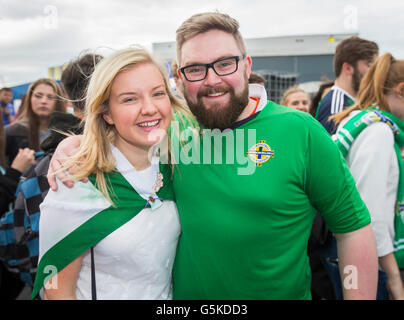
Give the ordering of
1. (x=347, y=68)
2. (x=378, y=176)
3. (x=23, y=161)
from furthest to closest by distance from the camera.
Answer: (x=347, y=68) → (x=23, y=161) → (x=378, y=176)

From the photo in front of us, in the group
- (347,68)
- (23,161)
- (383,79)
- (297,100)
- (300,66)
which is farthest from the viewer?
(300,66)

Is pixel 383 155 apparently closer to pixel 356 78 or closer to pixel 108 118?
pixel 108 118

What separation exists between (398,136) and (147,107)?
1.42 meters

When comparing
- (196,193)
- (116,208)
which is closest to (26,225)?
(116,208)

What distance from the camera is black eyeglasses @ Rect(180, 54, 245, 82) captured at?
4.73 ft

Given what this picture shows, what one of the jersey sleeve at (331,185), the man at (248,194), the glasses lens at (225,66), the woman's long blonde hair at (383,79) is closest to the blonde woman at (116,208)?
the man at (248,194)

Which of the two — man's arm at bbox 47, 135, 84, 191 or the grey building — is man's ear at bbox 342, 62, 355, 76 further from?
the grey building

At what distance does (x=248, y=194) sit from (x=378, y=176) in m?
0.81

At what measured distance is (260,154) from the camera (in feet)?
4.58

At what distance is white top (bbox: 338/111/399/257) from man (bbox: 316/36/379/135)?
51.1 inches

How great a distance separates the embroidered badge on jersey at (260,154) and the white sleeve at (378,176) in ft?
2.14

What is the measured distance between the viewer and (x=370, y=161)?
171 centimetres

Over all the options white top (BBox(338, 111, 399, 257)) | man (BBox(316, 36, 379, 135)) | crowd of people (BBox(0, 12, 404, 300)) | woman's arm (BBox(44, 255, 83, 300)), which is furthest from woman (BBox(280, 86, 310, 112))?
woman's arm (BBox(44, 255, 83, 300))
